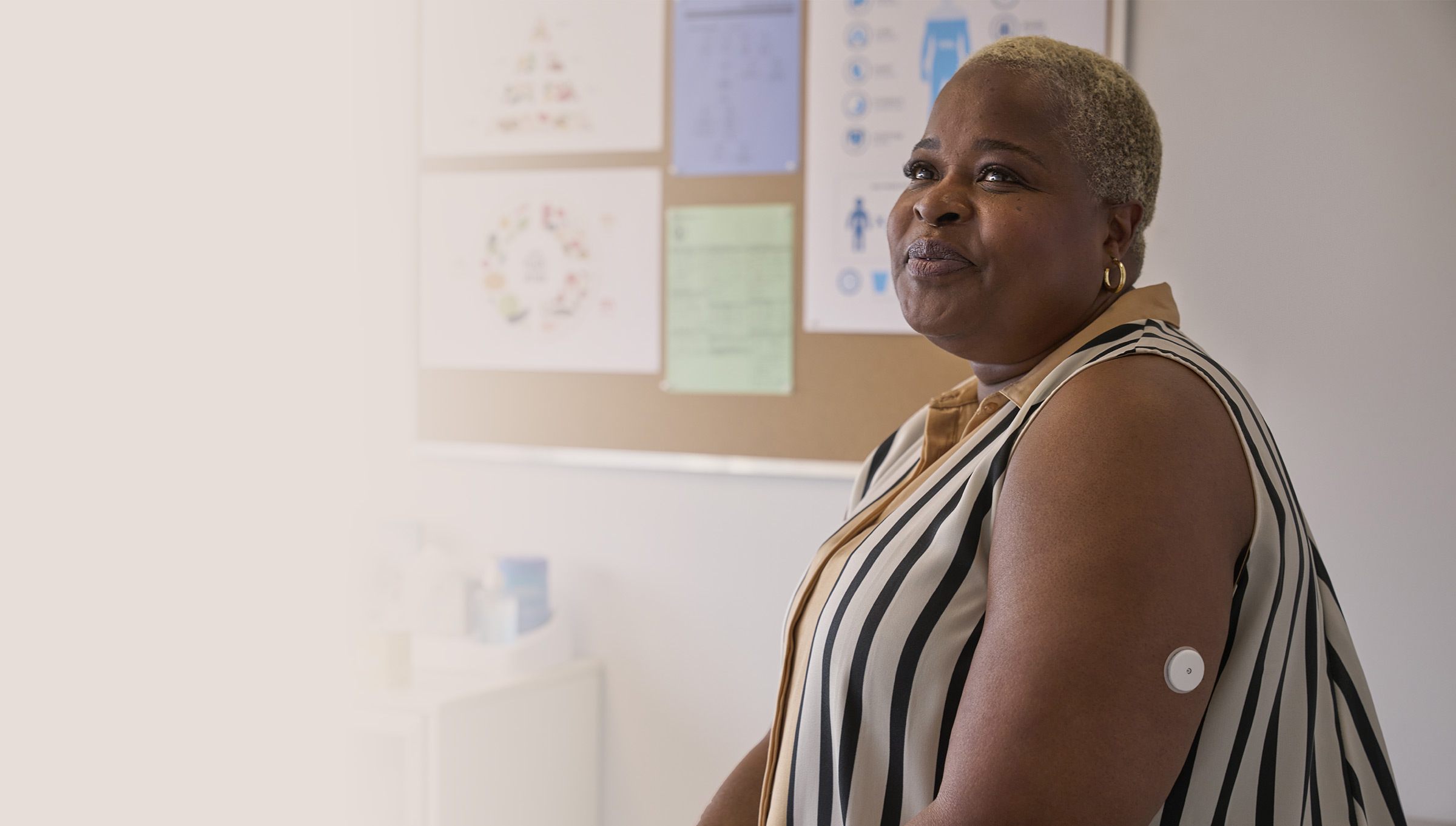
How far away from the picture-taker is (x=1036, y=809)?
0.72 meters

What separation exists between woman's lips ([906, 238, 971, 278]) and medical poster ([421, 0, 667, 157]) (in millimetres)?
1129

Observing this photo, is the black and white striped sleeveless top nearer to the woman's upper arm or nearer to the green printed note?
the woman's upper arm

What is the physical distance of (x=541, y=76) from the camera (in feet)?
7.00

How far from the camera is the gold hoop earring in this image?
3.26 ft

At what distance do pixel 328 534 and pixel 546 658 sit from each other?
0.58 m

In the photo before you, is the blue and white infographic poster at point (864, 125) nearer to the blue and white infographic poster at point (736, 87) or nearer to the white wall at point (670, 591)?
the blue and white infographic poster at point (736, 87)

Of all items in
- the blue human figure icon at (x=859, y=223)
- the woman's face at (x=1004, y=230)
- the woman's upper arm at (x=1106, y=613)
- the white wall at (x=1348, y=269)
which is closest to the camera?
the woman's upper arm at (x=1106, y=613)

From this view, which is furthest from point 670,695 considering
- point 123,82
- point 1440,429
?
point 123,82

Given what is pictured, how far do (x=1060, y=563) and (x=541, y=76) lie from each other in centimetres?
170

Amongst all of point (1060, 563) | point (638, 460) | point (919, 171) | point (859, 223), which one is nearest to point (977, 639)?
point (1060, 563)

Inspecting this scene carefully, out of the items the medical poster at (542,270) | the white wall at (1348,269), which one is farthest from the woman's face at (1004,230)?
the medical poster at (542,270)

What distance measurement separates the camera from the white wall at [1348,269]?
1634 mm

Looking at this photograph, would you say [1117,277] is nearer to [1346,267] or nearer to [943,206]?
[943,206]

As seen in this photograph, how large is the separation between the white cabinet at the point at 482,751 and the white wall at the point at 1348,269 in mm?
1302
